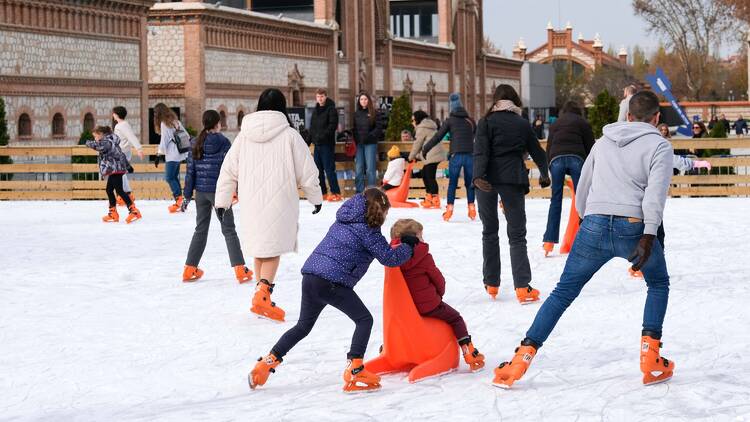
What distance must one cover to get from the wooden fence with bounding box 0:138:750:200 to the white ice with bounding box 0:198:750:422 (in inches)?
270

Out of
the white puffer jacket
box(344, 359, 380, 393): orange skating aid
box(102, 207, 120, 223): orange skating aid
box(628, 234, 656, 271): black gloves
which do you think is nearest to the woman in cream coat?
the white puffer jacket

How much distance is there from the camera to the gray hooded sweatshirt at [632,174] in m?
6.62

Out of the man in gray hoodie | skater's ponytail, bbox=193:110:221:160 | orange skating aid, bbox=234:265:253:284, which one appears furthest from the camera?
orange skating aid, bbox=234:265:253:284

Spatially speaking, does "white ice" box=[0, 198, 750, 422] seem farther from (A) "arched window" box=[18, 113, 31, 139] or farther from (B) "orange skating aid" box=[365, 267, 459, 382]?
(A) "arched window" box=[18, 113, 31, 139]

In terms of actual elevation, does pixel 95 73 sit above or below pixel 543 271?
above

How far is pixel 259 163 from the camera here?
30.0ft

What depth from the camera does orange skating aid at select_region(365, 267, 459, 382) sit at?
283 inches

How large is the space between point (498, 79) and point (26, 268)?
60.2 meters

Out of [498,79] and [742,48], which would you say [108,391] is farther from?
[742,48]

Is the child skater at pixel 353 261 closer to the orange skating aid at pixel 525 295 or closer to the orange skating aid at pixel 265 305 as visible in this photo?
the orange skating aid at pixel 265 305

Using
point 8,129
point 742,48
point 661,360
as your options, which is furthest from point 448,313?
point 742,48

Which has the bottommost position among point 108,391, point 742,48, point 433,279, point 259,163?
point 108,391

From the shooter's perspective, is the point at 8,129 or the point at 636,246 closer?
the point at 636,246

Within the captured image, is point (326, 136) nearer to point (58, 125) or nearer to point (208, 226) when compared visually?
point (208, 226)
